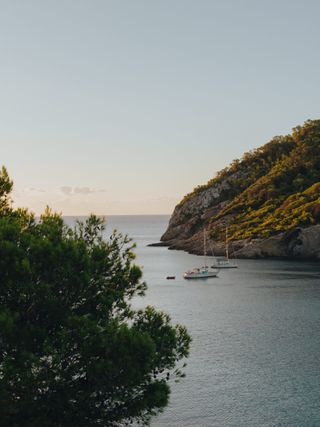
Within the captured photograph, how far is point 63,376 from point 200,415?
75.3 ft

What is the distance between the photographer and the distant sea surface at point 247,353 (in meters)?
47.5

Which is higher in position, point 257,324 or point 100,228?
point 100,228

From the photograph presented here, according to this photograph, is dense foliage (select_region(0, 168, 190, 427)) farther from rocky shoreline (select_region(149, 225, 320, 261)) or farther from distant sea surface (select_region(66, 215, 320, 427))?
rocky shoreline (select_region(149, 225, 320, 261))

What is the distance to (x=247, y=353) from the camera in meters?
66.6

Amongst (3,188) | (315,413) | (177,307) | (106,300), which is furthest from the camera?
(177,307)

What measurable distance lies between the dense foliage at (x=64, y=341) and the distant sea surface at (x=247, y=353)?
736 inches

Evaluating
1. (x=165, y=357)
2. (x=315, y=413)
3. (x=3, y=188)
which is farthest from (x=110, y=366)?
(x=315, y=413)

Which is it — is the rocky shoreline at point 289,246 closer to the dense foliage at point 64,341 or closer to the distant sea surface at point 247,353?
the distant sea surface at point 247,353

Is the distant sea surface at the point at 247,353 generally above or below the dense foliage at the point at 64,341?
below

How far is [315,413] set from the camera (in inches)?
1828

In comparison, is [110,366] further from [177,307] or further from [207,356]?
[177,307]

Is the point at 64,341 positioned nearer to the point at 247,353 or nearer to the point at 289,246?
the point at 247,353

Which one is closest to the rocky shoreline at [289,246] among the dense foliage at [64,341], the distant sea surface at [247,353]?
the distant sea surface at [247,353]

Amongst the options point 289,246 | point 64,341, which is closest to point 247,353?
point 64,341
